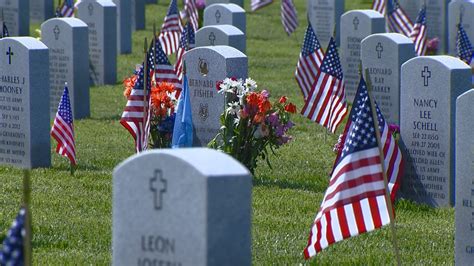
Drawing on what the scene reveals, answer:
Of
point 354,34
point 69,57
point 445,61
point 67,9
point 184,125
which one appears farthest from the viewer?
point 67,9

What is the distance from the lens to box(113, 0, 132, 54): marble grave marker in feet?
84.6

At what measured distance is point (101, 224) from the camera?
11.1m

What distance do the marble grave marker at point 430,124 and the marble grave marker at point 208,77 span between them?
2294 millimetres

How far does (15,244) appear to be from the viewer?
245 inches

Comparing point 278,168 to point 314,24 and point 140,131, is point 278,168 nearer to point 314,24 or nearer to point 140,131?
point 140,131

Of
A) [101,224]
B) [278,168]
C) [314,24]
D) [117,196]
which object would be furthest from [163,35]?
[117,196]

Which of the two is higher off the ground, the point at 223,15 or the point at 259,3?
the point at 259,3

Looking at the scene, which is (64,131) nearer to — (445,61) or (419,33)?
(445,61)

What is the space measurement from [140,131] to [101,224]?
3067 millimetres

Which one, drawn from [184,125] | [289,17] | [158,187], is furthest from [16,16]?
[158,187]

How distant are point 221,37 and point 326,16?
31.7 feet

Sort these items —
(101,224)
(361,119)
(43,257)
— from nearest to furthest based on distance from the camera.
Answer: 1. (361,119)
2. (43,257)
3. (101,224)

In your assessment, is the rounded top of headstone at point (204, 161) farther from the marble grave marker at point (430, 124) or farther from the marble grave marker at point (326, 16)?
the marble grave marker at point (326, 16)

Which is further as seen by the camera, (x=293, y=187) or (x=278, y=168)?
(x=278, y=168)
